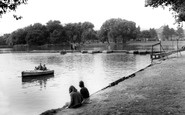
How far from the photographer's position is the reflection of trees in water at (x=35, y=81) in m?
34.0

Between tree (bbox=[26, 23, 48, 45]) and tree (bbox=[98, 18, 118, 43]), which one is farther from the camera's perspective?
tree (bbox=[26, 23, 48, 45])

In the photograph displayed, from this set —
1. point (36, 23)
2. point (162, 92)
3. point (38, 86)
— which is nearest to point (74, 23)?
point (36, 23)

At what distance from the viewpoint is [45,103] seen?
75.0ft

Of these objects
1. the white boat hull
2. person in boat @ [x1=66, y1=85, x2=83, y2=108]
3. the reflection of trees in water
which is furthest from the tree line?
person in boat @ [x1=66, y1=85, x2=83, y2=108]

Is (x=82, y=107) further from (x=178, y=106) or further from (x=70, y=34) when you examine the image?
(x=70, y=34)

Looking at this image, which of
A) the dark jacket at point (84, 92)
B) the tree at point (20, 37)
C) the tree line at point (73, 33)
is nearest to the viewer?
the dark jacket at point (84, 92)

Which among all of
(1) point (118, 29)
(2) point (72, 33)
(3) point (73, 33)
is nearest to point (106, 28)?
(1) point (118, 29)

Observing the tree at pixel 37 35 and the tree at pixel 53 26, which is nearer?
the tree at pixel 37 35

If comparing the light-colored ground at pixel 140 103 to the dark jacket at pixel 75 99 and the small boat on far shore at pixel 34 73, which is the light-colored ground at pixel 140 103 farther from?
the small boat on far shore at pixel 34 73

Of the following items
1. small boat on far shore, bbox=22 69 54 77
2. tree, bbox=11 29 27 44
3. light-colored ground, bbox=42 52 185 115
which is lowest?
small boat on far shore, bbox=22 69 54 77

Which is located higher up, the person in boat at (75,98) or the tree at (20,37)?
the tree at (20,37)

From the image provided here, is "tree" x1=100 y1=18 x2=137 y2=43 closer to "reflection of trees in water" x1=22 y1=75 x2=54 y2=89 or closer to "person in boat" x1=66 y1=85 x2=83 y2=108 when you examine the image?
"reflection of trees in water" x1=22 y1=75 x2=54 y2=89

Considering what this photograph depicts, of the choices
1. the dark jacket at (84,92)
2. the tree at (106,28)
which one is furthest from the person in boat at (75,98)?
the tree at (106,28)

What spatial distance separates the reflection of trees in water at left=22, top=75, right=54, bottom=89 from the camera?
34.0 meters
